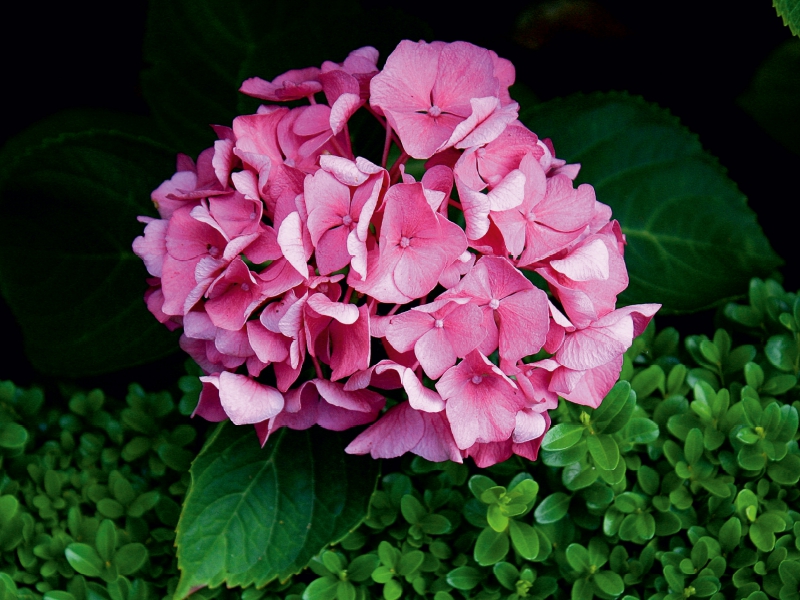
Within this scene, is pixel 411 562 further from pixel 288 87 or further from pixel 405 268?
pixel 288 87

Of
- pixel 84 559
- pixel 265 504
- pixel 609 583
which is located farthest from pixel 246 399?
pixel 609 583

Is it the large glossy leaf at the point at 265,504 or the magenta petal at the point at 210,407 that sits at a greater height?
the magenta petal at the point at 210,407

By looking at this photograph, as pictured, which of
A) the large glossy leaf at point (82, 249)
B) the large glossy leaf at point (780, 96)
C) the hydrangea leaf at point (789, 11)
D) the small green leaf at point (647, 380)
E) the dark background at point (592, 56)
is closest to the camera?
the hydrangea leaf at point (789, 11)

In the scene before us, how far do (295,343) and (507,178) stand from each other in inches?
8.8

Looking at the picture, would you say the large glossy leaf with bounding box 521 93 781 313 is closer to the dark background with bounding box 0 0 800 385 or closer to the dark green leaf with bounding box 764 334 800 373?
the dark green leaf with bounding box 764 334 800 373

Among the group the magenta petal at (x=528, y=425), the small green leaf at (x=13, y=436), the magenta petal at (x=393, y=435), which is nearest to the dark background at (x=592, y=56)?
the small green leaf at (x=13, y=436)

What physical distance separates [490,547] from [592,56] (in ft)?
2.72

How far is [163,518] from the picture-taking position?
84cm

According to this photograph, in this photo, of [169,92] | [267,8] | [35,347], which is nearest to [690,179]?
[267,8]

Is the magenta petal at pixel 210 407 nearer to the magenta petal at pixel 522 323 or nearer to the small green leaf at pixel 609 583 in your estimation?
the magenta petal at pixel 522 323

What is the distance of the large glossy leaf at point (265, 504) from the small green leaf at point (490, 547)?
0.40 ft

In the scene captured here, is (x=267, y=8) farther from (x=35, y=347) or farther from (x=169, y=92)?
(x=35, y=347)

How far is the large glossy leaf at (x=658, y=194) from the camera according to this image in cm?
96

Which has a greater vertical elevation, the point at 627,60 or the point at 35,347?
the point at 627,60
